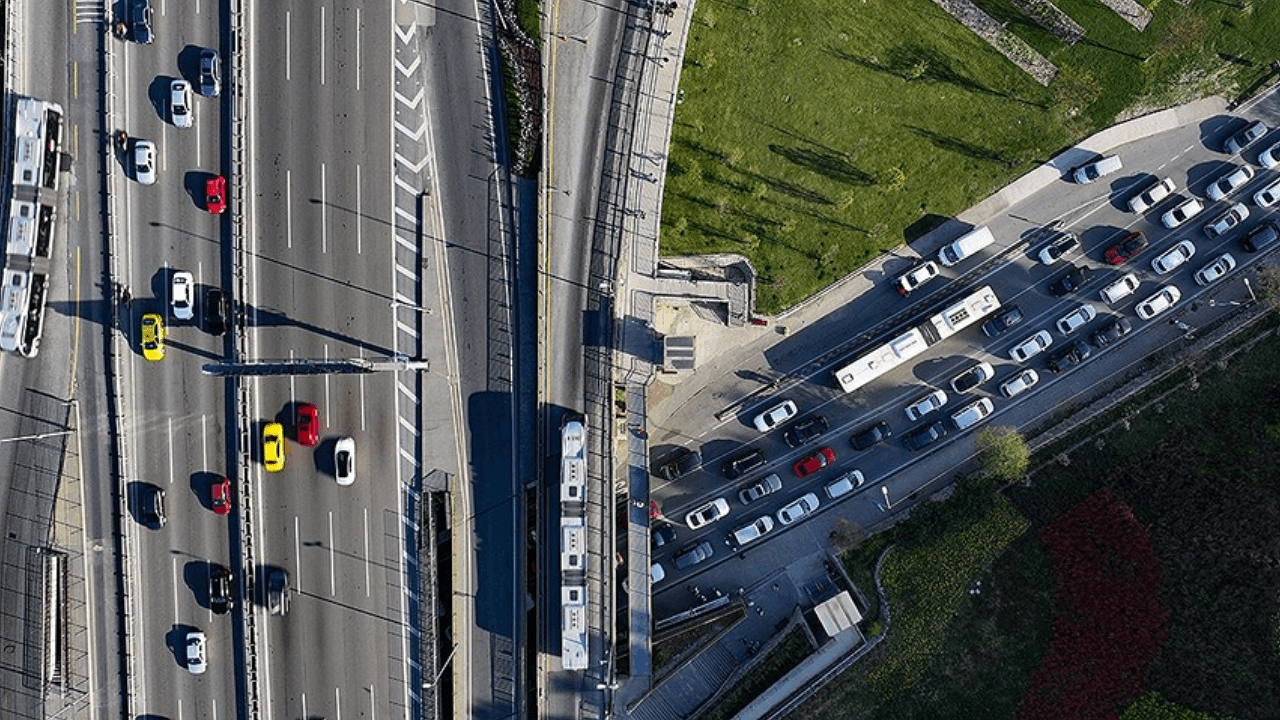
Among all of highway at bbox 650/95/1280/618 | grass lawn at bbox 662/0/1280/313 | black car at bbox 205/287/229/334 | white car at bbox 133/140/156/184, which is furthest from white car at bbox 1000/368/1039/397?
white car at bbox 133/140/156/184

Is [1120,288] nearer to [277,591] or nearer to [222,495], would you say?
[277,591]

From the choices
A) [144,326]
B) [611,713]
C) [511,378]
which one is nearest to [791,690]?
[611,713]

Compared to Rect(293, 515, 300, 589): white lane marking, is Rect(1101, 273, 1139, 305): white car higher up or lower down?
lower down

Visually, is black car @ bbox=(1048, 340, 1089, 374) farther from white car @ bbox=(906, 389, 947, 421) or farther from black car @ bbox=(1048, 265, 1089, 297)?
white car @ bbox=(906, 389, 947, 421)

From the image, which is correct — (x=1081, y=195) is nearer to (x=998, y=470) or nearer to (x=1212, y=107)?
(x=1212, y=107)

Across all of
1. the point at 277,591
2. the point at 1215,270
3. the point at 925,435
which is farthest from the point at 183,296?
the point at 1215,270

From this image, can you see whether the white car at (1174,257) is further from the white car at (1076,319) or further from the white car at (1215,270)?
the white car at (1076,319)
